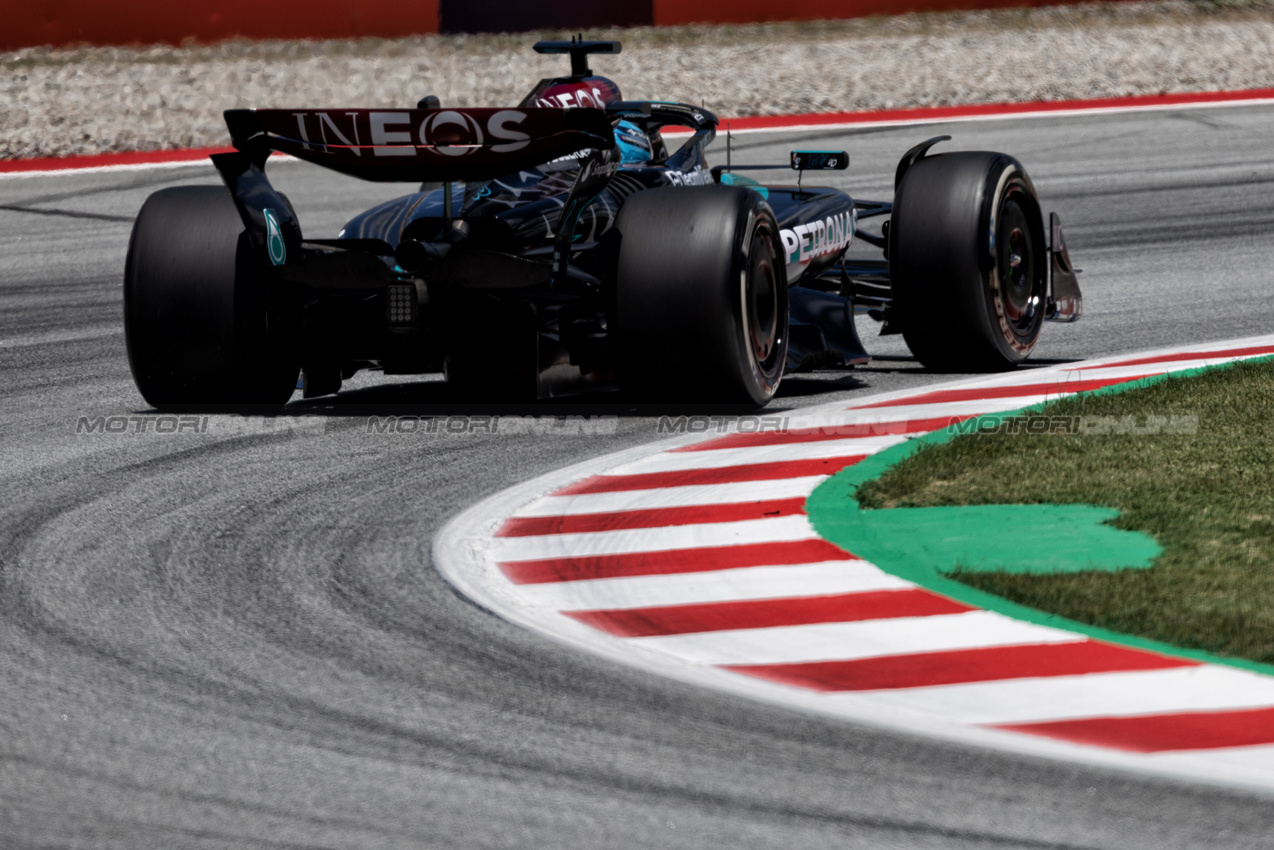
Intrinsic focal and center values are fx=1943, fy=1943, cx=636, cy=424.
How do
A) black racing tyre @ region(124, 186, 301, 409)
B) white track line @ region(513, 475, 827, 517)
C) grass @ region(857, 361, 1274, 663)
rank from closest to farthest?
grass @ region(857, 361, 1274, 663) → white track line @ region(513, 475, 827, 517) → black racing tyre @ region(124, 186, 301, 409)

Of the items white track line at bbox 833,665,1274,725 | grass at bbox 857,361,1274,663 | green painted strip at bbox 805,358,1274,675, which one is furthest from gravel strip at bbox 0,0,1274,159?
white track line at bbox 833,665,1274,725

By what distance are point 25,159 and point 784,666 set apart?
593 inches

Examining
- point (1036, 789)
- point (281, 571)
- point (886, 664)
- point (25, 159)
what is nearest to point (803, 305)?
point (281, 571)

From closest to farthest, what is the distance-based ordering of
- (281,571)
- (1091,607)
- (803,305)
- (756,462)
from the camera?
(1091,607) < (281,571) < (756,462) < (803,305)

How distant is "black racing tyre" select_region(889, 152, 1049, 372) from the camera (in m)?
8.31

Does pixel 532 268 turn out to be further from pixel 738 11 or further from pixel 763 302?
pixel 738 11

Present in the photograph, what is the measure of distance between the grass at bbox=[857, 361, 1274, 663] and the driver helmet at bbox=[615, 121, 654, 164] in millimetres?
2287

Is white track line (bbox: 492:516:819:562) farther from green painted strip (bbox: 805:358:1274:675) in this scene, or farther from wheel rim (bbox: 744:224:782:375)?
wheel rim (bbox: 744:224:782:375)

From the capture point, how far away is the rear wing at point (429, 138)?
716cm

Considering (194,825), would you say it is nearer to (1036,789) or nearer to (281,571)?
(1036,789)

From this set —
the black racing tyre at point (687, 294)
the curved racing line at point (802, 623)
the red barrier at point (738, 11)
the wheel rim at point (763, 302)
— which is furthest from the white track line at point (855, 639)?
the red barrier at point (738, 11)

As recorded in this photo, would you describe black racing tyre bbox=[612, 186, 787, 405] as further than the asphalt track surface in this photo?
Yes

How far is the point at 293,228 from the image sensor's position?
303 inches

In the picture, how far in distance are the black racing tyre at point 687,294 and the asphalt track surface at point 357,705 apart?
1.04 ft
